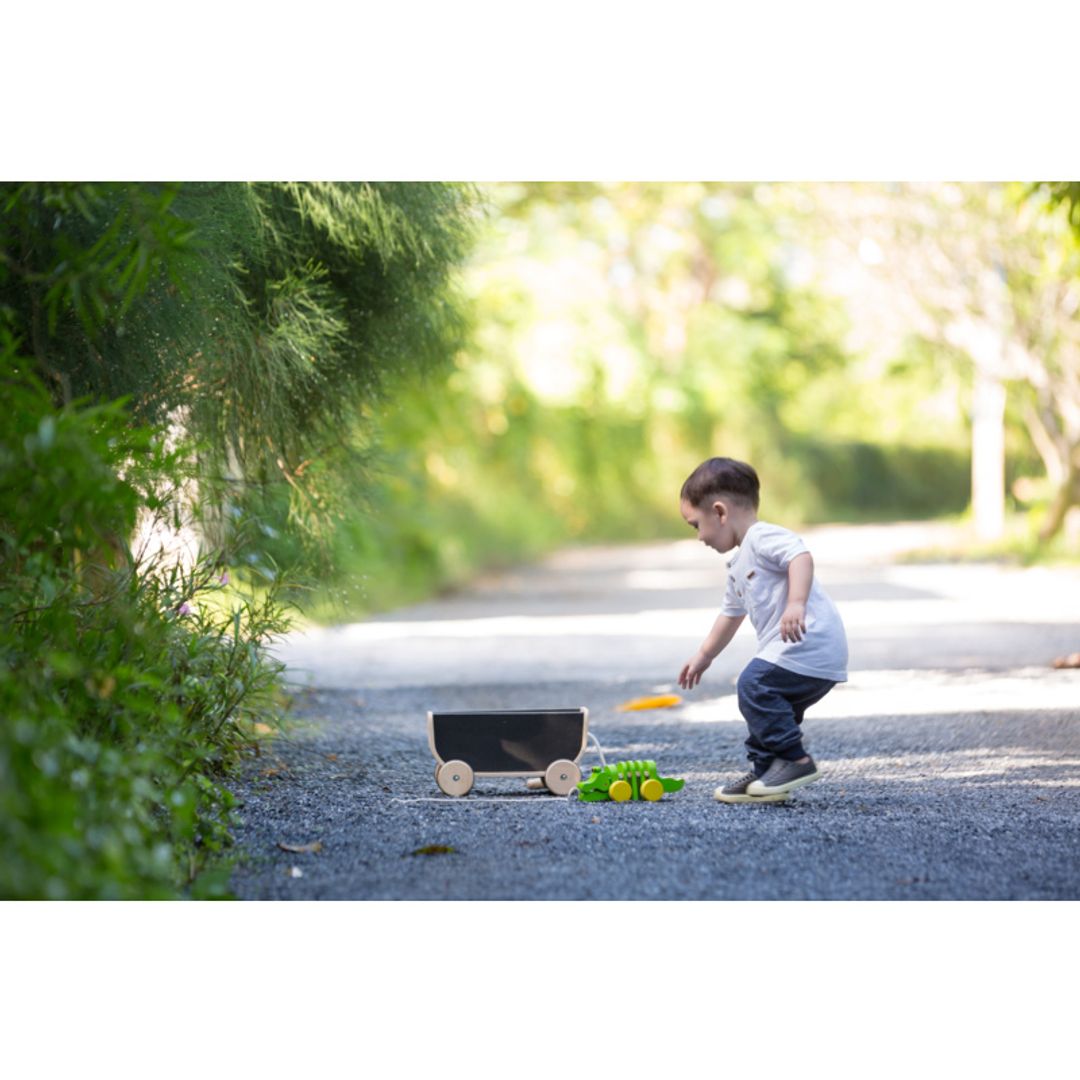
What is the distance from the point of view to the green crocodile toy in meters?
3.94

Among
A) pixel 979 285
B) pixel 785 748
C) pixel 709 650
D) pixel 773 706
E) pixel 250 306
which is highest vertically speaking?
pixel 979 285

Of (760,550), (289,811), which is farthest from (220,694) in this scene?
(760,550)

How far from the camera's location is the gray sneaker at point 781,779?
3.87 m

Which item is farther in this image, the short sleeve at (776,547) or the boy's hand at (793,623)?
the short sleeve at (776,547)

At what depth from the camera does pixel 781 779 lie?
388 centimetres

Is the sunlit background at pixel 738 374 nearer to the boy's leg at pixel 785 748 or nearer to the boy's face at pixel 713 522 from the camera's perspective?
the boy's face at pixel 713 522

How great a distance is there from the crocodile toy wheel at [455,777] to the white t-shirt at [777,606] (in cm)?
87

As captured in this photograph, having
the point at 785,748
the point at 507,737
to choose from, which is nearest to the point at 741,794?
the point at 785,748

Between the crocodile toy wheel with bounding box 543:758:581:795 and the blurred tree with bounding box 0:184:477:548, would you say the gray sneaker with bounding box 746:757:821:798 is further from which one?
the blurred tree with bounding box 0:184:477:548

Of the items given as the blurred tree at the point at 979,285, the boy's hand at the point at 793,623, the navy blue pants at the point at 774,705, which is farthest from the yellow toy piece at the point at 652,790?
the blurred tree at the point at 979,285

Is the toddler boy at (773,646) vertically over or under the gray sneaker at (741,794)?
over

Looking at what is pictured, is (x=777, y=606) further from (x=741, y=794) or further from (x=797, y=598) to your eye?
(x=741, y=794)

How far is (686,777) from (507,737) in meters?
0.68
